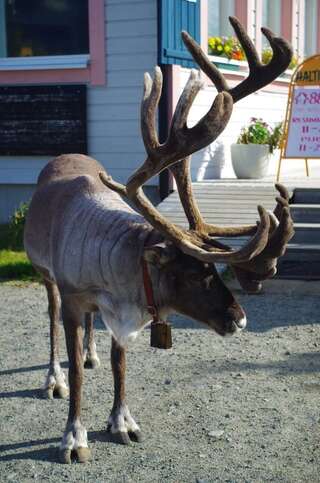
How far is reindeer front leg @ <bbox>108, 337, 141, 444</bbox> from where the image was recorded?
449 centimetres

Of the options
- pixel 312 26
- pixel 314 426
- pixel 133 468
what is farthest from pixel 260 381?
pixel 312 26

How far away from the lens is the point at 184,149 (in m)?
3.77

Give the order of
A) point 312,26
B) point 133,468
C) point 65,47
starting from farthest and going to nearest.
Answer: point 312,26, point 65,47, point 133,468

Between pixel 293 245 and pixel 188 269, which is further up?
pixel 188 269

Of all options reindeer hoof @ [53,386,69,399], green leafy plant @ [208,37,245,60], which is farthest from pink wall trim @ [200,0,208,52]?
reindeer hoof @ [53,386,69,399]

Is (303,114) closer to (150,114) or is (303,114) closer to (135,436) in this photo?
(135,436)

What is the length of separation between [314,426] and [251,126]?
7062 millimetres

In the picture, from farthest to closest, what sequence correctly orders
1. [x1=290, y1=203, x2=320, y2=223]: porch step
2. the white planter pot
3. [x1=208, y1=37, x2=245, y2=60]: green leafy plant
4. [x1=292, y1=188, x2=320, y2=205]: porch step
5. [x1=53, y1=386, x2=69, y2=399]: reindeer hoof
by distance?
1. [x1=208, y1=37, x2=245, y2=60]: green leafy plant
2. the white planter pot
3. [x1=292, y1=188, x2=320, y2=205]: porch step
4. [x1=290, y1=203, x2=320, y2=223]: porch step
5. [x1=53, y1=386, x2=69, y2=399]: reindeer hoof

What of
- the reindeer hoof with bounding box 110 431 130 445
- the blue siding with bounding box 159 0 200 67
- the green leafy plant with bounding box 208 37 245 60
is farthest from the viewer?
the green leafy plant with bounding box 208 37 245 60

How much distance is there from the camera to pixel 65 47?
35.9 feet

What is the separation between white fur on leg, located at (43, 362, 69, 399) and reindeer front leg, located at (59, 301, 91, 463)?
34.6 inches

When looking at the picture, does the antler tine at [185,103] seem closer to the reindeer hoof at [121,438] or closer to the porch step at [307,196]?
the reindeer hoof at [121,438]

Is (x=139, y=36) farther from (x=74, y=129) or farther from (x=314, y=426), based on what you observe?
(x=314, y=426)

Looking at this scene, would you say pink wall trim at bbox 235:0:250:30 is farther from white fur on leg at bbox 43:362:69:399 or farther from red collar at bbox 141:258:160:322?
red collar at bbox 141:258:160:322
